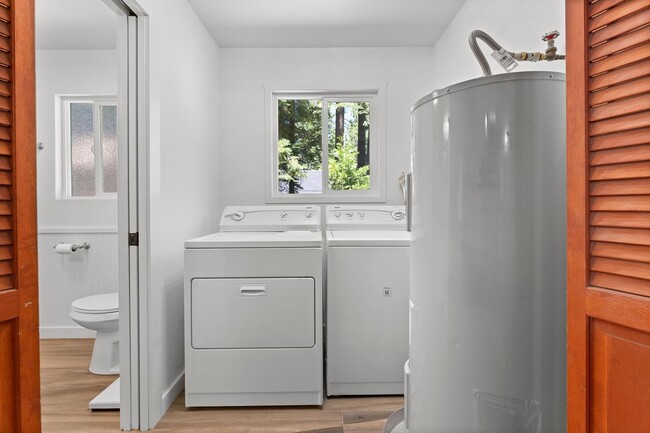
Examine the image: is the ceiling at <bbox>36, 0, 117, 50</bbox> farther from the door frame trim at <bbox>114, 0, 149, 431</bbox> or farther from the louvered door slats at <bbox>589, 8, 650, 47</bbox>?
the louvered door slats at <bbox>589, 8, 650, 47</bbox>

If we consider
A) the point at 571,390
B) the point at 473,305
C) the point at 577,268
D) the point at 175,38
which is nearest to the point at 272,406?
the point at 473,305

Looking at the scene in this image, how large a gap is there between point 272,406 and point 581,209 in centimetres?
186

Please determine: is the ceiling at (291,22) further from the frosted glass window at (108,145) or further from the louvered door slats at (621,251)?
the louvered door slats at (621,251)

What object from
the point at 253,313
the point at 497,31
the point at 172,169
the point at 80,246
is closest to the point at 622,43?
the point at 497,31

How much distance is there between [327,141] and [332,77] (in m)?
0.50

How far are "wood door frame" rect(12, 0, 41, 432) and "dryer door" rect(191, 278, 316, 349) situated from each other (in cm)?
119

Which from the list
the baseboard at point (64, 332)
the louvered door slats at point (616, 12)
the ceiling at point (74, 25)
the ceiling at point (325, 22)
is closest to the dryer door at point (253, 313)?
the louvered door slats at point (616, 12)

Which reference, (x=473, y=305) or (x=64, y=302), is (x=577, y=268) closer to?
(x=473, y=305)

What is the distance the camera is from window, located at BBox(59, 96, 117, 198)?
329 cm

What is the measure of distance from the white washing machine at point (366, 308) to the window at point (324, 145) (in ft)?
3.24

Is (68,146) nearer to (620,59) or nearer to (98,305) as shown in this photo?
(98,305)

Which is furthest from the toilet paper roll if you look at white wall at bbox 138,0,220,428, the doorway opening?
white wall at bbox 138,0,220,428

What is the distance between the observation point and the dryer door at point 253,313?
200 centimetres

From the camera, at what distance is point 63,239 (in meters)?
3.18
